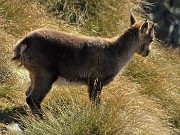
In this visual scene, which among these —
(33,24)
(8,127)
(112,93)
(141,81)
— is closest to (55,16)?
(33,24)

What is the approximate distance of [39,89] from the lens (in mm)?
7859

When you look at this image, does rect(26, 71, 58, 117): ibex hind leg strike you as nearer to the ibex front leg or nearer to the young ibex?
the young ibex

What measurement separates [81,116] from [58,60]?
981 millimetres

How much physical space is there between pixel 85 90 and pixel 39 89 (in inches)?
67.7

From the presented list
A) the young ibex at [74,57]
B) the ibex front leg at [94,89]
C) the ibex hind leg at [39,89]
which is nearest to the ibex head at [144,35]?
the young ibex at [74,57]

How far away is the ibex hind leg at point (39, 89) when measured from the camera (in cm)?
777

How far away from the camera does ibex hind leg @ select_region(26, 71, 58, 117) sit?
7.77m

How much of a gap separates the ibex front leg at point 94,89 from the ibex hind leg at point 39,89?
0.66 meters

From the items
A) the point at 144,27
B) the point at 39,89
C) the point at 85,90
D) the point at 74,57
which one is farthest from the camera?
the point at 85,90

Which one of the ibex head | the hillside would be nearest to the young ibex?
the ibex head

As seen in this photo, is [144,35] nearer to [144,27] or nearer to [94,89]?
[144,27]

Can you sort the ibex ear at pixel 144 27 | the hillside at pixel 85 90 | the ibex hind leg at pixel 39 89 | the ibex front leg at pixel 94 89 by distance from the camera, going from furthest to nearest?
the ibex ear at pixel 144 27 → the ibex front leg at pixel 94 89 → the ibex hind leg at pixel 39 89 → the hillside at pixel 85 90

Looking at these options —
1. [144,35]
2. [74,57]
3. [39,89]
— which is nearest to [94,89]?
[74,57]

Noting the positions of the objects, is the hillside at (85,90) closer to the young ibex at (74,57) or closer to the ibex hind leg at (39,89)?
the ibex hind leg at (39,89)
